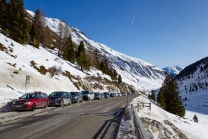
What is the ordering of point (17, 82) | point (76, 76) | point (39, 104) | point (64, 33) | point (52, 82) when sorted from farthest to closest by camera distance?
point (64, 33) < point (76, 76) < point (52, 82) < point (17, 82) < point (39, 104)

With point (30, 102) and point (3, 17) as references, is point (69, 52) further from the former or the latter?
point (30, 102)

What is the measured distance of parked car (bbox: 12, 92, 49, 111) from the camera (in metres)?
15.6

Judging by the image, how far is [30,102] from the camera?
1602 cm

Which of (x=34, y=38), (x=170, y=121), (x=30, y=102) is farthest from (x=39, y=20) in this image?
(x=170, y=121)

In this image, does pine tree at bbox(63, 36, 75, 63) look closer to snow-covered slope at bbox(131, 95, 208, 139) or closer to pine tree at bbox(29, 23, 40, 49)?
pine tree at bbox(29, 23, 40, 49)

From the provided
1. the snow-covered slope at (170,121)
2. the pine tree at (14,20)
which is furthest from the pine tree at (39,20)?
the snow-covered slope at (170,121)

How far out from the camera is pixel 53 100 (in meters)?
21.2

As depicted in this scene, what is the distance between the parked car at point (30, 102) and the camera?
15641 mm

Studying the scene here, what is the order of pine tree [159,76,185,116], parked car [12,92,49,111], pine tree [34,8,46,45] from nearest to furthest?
parked car [12,92,49,111], pine tree [159,76,185,116], pine tree [34,8,46,45]

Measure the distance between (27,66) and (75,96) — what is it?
39.1 feet

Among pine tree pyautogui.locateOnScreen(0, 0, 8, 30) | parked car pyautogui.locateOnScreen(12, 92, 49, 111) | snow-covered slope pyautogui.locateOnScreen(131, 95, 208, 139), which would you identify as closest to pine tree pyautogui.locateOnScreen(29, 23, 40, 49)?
pine tree pyautogui.locateOnScreen(0, 0, 8, 30)

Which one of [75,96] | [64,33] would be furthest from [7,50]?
[64,33]

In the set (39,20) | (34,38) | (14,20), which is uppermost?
(39,20)

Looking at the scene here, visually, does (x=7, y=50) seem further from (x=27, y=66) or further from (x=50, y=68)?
(x=50, y=68)
